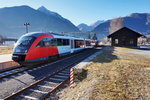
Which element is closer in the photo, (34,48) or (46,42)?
(34,48)

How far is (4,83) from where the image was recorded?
5.95 meters

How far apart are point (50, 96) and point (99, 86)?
2415mm

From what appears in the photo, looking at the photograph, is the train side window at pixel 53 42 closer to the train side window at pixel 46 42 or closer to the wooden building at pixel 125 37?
the train side window at pixel 46 42

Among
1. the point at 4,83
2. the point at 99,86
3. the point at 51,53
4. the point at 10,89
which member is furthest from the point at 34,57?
the point at 99,86

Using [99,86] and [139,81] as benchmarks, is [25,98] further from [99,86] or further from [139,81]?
[139,81]

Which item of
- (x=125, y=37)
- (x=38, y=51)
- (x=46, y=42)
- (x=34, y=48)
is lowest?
(x=38, y=51)

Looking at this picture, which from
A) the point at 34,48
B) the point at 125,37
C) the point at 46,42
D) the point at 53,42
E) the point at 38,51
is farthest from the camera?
the point at 125,37

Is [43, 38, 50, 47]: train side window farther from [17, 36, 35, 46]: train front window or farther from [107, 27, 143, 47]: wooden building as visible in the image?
[107, 27, 143, 47]: wooden building

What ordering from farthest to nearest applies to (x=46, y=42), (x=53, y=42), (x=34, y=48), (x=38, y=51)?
Result: (x=53, y=42)
(x=46, y=42)
(x=38, y=51)
(x=34, y=48)

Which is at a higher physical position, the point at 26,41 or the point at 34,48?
the point at 26,41

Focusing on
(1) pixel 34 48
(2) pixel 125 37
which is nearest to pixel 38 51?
(1) pixel 34 48

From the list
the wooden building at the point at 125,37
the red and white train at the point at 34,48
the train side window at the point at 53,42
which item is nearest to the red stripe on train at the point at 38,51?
the red and white train at the point at 34,48

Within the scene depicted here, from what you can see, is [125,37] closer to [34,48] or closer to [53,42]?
[53,42]

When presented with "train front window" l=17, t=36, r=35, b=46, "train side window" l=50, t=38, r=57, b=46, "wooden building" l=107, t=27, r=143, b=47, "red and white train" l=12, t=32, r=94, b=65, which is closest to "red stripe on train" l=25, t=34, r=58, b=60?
"red and white train" l=12, t=32, r=94, b=65
